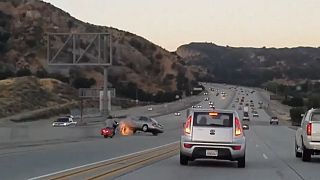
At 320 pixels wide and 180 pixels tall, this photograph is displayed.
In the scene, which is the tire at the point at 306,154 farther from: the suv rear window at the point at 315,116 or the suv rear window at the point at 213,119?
the suv rear window at the point at 213,119

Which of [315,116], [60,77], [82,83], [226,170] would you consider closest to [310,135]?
[315,116]

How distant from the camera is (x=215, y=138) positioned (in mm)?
20109

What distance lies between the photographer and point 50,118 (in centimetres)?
9131

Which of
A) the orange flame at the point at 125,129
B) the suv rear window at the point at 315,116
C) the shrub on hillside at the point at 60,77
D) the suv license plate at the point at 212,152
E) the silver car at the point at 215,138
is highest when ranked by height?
the shrub on hillside at the point at 60,77

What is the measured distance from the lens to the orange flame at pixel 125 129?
5356cm

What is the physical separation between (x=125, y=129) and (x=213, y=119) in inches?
1319

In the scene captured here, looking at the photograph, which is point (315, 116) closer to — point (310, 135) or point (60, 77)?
point (310, 135)

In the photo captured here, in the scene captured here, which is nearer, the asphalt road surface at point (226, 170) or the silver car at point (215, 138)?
the asphalt road surface at point (226, 170)

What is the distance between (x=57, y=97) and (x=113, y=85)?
2934 inches

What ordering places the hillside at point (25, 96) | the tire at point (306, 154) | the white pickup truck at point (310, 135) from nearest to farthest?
the white pickup truck at point (310, 135), the tire at point (306, 154), the hillside at point (25, 96)

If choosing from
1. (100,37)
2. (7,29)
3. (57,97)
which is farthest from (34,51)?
(100,37)

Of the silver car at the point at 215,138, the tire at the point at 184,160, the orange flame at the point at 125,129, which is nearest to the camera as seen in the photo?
the silver car at the point at 215,138

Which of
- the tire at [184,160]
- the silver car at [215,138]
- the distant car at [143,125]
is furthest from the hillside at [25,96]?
the silver car at [215,138]

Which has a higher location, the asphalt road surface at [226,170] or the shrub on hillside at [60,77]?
the shrub on hillside at [60,77]
